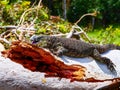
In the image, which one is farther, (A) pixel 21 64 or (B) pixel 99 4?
(B) pixel 99 4

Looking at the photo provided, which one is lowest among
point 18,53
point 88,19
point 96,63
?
point 88,19

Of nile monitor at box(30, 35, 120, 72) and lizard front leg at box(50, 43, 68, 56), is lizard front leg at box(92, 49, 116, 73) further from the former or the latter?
lizard front leg at box(50, 43, 68, 56)

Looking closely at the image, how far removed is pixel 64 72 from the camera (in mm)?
4004

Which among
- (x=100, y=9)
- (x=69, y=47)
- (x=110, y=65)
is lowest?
(x=100, y=9)

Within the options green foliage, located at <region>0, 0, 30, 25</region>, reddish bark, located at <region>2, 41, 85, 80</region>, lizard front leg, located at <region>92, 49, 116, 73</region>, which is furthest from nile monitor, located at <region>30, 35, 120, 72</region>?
green foliage, located at <region>0, 0, 30, 25</region>

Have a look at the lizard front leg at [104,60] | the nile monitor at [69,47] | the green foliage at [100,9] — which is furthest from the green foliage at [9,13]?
the green foliage at [100,9]

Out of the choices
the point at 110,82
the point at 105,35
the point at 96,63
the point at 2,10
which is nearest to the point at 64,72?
the point at 110,82

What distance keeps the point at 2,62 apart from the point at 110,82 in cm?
147

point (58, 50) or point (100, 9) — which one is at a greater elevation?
point (58, 50)

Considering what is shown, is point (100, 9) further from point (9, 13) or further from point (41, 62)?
point (41, 62)

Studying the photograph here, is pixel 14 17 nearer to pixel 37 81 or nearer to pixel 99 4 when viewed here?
pixel 37 81

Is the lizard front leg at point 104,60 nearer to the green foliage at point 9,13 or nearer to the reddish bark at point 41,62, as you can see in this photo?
the reddish bark at point 41,62

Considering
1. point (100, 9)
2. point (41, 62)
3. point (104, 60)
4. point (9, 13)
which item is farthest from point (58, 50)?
point (100, 9)

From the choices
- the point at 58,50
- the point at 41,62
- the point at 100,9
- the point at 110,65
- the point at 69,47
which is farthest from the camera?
the point at 100,9
